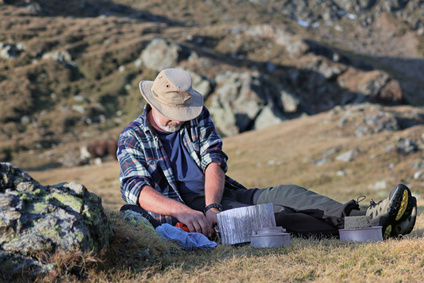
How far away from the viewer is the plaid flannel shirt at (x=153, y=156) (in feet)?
18.3

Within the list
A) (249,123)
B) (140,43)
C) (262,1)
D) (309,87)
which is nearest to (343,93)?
(309,87)

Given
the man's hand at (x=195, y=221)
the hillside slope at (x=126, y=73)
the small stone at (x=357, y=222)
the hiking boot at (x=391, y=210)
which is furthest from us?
the hillside slope at (x=126, y=73)

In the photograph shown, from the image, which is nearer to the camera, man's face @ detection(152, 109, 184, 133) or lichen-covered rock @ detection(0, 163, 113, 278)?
lichen-covered rock @ detection(0, 163, 113, 278)

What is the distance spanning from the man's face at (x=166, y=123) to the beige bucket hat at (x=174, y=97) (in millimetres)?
Result: 189

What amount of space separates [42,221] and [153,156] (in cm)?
239

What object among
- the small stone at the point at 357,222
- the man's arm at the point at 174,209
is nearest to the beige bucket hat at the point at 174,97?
the man's arm at the point at 174,209

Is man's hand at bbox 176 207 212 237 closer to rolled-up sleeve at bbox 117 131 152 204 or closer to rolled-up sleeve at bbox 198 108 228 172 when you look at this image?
rolled-up sleeve at bbox 117 131 152 204

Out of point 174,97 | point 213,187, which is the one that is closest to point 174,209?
point 213,187

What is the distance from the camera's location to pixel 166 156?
5863mm

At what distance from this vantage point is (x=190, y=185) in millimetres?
5961

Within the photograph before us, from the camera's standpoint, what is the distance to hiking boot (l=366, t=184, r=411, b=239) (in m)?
4.77

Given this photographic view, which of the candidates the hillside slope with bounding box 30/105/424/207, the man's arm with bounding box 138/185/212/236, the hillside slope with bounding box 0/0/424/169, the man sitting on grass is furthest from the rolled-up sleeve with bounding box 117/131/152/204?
the hillside slope with bounding box 0/0/424/169

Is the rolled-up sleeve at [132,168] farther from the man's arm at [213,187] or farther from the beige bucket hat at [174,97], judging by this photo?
the man's arm at [213,187]

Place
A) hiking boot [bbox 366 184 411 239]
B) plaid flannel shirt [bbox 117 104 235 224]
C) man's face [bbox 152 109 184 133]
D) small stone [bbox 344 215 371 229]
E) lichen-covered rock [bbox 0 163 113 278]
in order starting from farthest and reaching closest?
man's face [bbox 152 109 184 133] → plaid flannel shirt [bbox 117 104 235 224] → small stone [bbox 344 215 371 229] → hiking boot [bbox 366 184 411 239] → lichen-covered rock [bbox 0 163 113 278]
